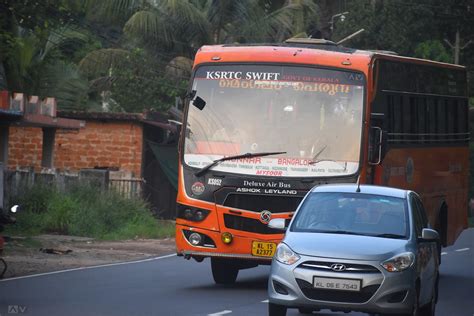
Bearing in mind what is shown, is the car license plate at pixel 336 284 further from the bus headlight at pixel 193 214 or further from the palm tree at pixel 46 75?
the palm tree at pixel 46 75

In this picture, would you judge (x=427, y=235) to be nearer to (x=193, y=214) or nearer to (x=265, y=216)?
(x=265, y=216)

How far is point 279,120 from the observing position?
55.0ft

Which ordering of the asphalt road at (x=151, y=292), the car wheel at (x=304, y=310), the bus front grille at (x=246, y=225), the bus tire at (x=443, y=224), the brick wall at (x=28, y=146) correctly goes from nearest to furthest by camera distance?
the car wheel at (x=304, y=310) < the asphalt road at (x=151, y=292) < the bus front grille at (x=246, y=225) < the bus tire at (x=443, y=224) < the brick wall at (x=28, y=146)

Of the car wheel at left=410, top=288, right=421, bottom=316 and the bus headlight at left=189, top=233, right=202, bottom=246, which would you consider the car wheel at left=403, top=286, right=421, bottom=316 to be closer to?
the car wheel at left=410, top=288, right=421, bottom=316

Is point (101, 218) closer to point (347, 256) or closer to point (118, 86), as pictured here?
point (118, 86)

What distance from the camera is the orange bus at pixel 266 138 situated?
54.1ft

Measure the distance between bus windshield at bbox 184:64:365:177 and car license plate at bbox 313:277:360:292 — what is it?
460 centimetres

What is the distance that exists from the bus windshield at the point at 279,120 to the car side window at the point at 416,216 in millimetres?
2696

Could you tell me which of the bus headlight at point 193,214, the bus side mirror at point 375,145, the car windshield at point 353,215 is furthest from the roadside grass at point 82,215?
the car windshield at point 353,215

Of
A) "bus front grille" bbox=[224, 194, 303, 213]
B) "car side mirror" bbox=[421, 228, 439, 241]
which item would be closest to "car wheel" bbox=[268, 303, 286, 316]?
"car side mirror" bbox=[421, 228, 439, 241]

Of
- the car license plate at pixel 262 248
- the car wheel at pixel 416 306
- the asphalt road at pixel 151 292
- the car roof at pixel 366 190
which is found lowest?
the asphalt road at pixel 151 292

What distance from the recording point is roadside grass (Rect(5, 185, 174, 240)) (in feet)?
89.8

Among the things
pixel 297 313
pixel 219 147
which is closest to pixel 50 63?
pixel 219 147

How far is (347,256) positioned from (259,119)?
5.16m
